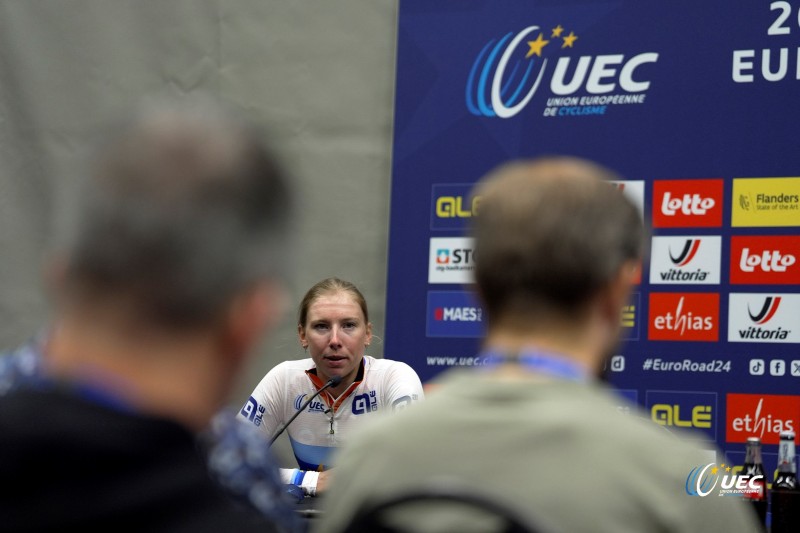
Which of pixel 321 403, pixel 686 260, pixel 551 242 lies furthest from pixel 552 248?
pixel 686 260

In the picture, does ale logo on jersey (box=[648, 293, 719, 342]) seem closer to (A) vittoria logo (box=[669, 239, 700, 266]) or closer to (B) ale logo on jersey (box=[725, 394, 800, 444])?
(A) vittoria logo (box=[669, 239, 700, 266])

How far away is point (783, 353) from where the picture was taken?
11.1 ft

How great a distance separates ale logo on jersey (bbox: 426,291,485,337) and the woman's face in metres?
0.67

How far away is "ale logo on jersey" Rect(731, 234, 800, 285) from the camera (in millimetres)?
3363

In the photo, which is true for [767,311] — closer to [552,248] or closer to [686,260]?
[686,260]

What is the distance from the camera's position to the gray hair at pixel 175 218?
1.91 ft

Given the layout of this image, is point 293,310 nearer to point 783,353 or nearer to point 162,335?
point 783,353

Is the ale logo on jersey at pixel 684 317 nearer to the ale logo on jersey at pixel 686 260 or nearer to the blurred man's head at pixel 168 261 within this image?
the ale logo on jersey at pixel 686 260

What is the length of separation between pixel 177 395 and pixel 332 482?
0.27 m

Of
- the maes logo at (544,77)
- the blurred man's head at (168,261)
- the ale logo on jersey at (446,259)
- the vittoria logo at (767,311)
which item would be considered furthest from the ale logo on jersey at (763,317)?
the blurred man's head at (168,261)

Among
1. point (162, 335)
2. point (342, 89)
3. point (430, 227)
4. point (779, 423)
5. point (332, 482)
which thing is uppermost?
point (342, 89)

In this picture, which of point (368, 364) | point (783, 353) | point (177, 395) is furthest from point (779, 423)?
point (177, 395)

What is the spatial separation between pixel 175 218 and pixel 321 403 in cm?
264

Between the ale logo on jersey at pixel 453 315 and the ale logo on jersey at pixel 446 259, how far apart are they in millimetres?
59
